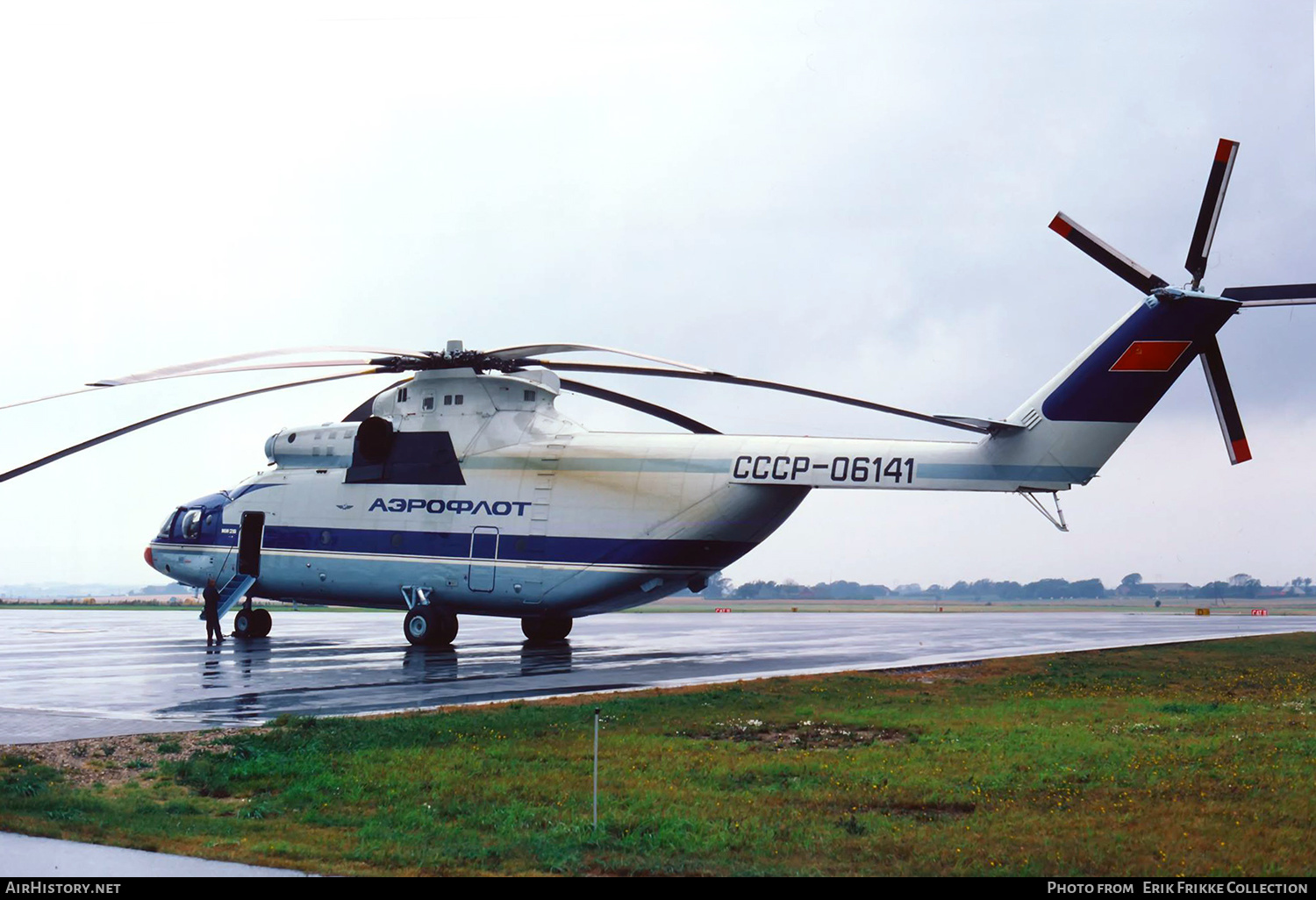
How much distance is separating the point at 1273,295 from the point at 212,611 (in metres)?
28.1

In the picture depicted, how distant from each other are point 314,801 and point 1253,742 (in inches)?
455

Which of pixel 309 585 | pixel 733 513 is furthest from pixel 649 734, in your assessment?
pixel 309 585

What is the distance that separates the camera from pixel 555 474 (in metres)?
29.8

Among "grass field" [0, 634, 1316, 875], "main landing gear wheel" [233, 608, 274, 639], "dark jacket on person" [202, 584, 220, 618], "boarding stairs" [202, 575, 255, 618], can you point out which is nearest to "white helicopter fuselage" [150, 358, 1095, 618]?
"boarding stairs" [202, 575, 255, 618]

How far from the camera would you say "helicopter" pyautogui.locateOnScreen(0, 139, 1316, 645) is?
958 inches

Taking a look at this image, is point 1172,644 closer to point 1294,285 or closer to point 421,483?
point 1294,285

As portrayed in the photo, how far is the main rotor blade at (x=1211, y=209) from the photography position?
854 inches

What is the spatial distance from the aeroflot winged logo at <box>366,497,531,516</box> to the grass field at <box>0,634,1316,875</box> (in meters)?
11.5

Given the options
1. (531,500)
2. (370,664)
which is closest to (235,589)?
(370,664)

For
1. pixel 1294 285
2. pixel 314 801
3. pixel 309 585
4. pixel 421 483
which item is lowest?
pixel 314 801

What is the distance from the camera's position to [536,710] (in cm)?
1700

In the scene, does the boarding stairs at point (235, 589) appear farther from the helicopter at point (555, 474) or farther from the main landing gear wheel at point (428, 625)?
the main landing gear wheel at point (428, 625)
